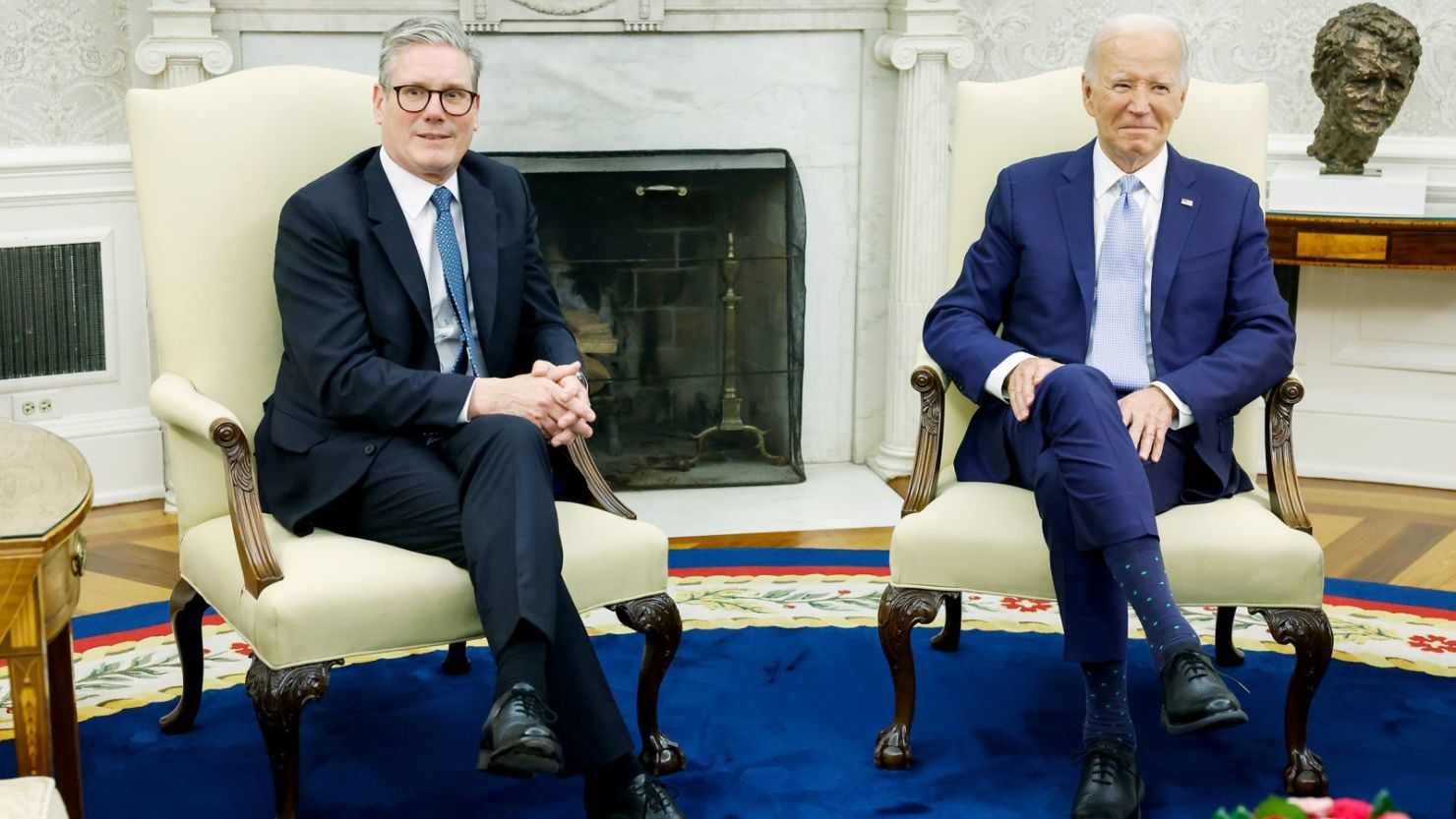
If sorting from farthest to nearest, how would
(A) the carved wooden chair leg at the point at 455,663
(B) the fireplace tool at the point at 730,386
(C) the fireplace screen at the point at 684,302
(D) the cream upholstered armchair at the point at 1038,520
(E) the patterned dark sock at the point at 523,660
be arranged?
(B) the fireplace tool at the point at 730,386 < (C) the fireplace screen at the point at 684,302 < (A) the carved wooden chair leg at the point at 455,663 < (D) the cream upholstered armchair at the point at 1038,520 < (E) the patterned dark sock at the point at 523,660

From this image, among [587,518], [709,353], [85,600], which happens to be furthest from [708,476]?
[587,518]

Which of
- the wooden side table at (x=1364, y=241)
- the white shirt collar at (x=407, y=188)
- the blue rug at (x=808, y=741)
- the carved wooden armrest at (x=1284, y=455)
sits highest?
the white shirt collar at (x=407, y=188)

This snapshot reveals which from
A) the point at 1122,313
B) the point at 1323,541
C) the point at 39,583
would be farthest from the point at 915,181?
the point at 39,583

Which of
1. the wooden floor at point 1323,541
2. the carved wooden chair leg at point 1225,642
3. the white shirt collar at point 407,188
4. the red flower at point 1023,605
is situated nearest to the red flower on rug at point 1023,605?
the red flower at point 1023,605

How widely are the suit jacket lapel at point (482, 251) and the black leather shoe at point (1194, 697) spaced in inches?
48.9

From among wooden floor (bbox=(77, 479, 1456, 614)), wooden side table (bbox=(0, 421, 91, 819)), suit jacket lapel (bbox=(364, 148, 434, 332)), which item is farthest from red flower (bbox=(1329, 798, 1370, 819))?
wooden floor (bbox=(77, 479, 1456, 614))

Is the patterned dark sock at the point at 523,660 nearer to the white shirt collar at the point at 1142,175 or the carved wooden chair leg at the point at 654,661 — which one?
the carved wooden chair leg at the point at 654,661

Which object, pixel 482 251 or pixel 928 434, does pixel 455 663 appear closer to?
pixel 482 251

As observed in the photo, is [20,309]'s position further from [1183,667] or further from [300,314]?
[1183,667]

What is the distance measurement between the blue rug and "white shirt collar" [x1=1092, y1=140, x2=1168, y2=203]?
97 cm

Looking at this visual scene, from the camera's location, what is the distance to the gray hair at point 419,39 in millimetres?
2711

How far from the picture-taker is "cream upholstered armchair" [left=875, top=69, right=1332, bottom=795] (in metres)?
2.65

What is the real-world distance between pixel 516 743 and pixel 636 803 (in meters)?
0.31

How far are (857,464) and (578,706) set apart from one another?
264 centimetres
